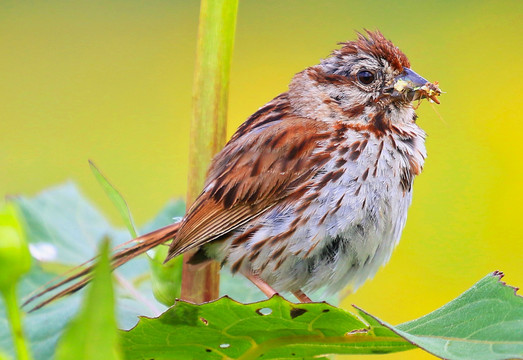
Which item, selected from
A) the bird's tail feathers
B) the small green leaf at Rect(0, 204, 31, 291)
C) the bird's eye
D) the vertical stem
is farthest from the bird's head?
the small green leaf at Rect(0, 204, 31, 291)

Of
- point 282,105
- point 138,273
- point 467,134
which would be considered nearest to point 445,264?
point 467,134

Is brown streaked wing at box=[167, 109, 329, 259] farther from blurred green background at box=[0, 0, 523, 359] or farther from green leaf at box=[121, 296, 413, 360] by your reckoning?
blurred green background at box=[0, 0, 523, 359]

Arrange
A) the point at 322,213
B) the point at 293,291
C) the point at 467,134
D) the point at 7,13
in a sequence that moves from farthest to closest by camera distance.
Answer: the point at 7,13 → the point at 467,134 → the point at 293,291 → the point at 322,213

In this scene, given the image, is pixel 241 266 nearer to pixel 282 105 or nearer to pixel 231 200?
pixel 231 200

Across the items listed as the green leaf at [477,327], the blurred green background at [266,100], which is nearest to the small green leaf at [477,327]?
the green leaf at [477,327]

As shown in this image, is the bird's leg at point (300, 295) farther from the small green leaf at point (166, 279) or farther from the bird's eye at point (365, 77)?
the small green leaf at point (166, 279)
